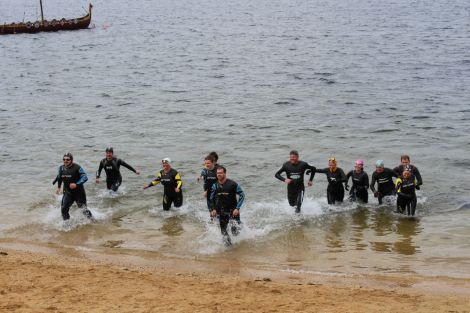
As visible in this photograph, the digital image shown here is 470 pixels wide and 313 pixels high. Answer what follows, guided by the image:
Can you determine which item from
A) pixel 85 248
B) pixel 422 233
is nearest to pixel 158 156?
pixel 85 248

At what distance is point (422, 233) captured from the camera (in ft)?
55.7

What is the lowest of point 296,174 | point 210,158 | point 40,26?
point 296,174

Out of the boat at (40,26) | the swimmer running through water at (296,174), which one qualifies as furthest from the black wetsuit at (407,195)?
the boat at (40,26)

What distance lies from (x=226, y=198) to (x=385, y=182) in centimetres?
583

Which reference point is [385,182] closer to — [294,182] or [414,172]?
[414,172]

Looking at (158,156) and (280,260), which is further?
(158,156)

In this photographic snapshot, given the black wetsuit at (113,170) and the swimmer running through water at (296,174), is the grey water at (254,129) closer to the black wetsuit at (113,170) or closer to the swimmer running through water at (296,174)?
the black wetsuit at (113,170)

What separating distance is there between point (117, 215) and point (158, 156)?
7.74 m

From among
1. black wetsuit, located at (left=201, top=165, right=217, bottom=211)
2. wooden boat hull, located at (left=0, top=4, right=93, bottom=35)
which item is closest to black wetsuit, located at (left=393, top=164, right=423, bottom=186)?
black wetsuit, located at (left=201, top=165, right=217, bottom=211)

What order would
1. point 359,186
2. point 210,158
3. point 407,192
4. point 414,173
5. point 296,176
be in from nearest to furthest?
point 210,158, point 407,192, point 414,173, point 296,176, point 359,186

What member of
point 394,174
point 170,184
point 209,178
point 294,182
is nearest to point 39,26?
point 170,184

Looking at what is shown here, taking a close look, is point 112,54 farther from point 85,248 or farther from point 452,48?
point 85,248

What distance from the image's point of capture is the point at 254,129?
102ft

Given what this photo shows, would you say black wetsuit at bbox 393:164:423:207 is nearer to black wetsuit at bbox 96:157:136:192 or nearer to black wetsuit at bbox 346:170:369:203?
black wetsuit at bbox 346:170:369:203
